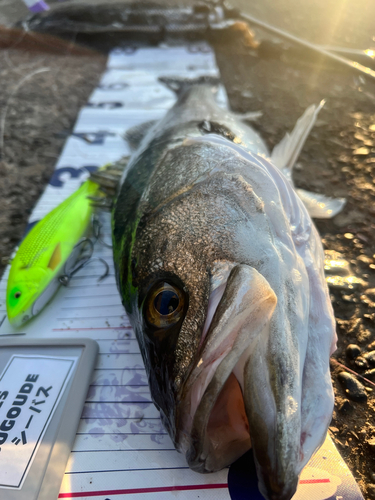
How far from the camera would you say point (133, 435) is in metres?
1.31

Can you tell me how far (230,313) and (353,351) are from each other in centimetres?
99

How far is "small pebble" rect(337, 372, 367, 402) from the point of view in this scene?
1.35 metres

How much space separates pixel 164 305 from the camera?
39.0 inches

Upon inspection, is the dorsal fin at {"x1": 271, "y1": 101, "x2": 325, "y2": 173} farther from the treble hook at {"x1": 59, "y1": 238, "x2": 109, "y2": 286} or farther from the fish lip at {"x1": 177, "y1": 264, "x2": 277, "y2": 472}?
the fish lip at {"x1": 177, "y1": 264, "x2": 277, "y2": 472}

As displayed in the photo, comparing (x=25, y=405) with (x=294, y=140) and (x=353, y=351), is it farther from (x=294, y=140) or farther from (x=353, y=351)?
→ (x=294, y=140)

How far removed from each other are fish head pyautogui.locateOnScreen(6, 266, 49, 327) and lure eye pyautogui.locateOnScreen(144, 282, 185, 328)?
99 centimetres

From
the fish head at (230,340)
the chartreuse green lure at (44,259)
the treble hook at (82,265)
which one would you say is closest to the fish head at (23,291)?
the chartreuse green lure at (44,259)

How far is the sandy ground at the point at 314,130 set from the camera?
1.49 m

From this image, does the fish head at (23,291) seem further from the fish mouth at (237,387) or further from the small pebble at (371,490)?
the small pebble at (371,490)

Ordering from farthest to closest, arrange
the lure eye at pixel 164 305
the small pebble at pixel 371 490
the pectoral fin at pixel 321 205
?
1. the pectoral fin at pixel 321 205
2. the small pebble at pixel 371 490
3. the lure eye at pixel 164 305

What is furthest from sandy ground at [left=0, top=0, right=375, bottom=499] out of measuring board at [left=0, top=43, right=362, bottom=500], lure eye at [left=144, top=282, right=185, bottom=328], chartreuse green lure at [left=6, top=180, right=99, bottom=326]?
lure eye at [left=144, top=282, right=185, bottom=328]

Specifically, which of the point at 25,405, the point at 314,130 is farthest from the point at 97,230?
the point at 314,130

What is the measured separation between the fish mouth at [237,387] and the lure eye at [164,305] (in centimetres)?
14

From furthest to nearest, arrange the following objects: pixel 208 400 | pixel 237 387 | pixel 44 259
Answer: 1. pixel 44 259
2. pixel 237 387
3. pixel 208 400
